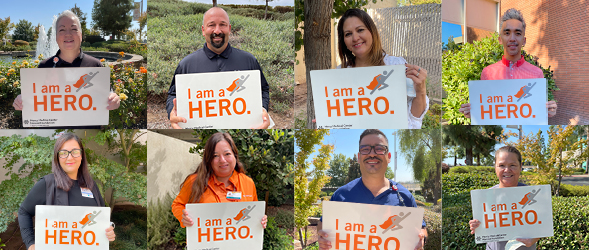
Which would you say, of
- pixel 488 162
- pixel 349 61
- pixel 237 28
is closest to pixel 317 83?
pixel 349 61

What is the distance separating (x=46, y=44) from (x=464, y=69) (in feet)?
14.5

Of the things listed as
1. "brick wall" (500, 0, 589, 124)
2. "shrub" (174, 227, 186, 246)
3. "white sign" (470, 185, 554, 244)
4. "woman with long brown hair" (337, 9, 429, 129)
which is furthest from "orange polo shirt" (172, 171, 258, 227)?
"brick wall" (500, 0, 589, 124)

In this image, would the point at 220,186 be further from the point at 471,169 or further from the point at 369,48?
the point at 471,169

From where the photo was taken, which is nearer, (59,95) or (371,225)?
(371,225)

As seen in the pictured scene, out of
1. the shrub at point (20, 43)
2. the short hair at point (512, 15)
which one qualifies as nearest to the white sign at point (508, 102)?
the short hair at point (512, 15)

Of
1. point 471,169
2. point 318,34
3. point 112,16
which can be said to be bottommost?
point 471,169

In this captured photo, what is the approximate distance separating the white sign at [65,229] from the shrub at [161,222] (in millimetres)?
578

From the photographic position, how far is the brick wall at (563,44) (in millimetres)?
4027

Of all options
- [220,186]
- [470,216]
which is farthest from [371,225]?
[220,186]

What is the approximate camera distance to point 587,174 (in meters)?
3.69

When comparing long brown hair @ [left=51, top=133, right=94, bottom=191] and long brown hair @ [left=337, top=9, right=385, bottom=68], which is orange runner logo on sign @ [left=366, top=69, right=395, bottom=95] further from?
long brown hair @ [left=51, top=133, right=94, bottom=191]

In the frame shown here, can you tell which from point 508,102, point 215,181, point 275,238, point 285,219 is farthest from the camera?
point 285,219

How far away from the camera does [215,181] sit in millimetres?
3354

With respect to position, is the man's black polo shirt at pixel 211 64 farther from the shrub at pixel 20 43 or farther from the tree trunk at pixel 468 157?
the tree trunk at pixel 468 157
